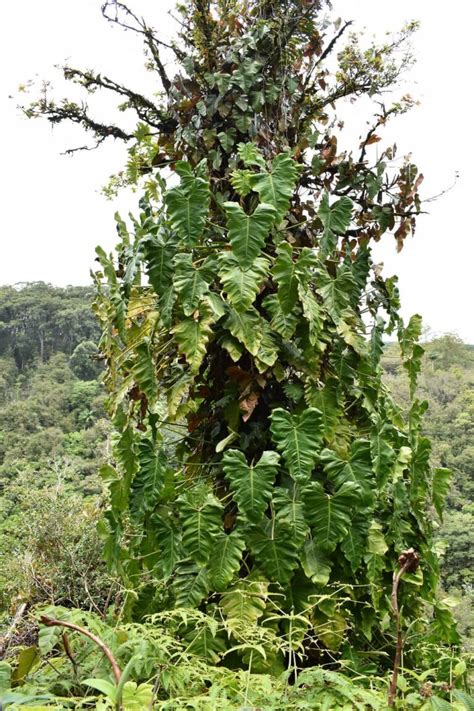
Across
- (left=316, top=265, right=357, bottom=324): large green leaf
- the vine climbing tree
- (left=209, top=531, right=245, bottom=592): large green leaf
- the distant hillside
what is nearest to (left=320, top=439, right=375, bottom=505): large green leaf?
the vine climbing tree

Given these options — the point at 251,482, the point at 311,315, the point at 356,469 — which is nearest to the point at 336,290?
the point at 311,315

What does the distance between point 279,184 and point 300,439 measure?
801 mm

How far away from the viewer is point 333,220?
1.94m

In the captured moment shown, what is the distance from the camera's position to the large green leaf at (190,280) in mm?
1678

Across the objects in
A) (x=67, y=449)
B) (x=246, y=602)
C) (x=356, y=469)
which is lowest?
(x=67, y=449)

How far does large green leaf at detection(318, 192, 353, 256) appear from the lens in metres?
1.93

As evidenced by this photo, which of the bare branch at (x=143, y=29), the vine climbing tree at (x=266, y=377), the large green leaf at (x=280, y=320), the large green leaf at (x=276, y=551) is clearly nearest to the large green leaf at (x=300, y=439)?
the vine climbing tree at (x=266, y=377)

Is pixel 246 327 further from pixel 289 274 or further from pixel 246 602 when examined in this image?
pixel 246 602

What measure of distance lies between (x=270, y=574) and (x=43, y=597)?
3724 mm

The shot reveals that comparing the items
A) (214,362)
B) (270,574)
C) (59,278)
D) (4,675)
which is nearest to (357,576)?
(270,574)

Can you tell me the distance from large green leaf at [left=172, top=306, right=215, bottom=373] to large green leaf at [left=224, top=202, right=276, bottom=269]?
0.19m

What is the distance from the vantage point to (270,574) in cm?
155

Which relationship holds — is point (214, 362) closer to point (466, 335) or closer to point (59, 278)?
point (466, 335)

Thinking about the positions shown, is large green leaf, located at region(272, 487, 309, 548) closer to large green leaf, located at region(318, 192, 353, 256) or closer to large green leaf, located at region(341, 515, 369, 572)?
large green leaf, located at region(341, 515, 369, 572)
